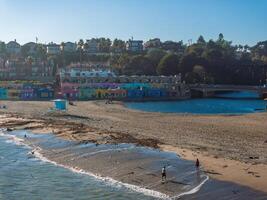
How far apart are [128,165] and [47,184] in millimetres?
4927

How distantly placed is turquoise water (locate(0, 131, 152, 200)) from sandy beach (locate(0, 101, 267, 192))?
5277 millimetres

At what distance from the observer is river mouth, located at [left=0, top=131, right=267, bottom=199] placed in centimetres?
2317

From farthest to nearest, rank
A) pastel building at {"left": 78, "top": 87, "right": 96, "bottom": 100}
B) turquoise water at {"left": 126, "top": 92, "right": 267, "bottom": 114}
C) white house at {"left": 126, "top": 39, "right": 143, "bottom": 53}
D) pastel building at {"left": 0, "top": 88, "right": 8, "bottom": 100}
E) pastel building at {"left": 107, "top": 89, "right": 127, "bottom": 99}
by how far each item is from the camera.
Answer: white house at {"left": 126, "top": 39, "right": 143, "bottom": 53} < pastel building at {"left": 107, "top": 89, "right": 127, "bottom": 99} < pastel building at {"left": 78, "top": 87, "right": 96, "bottom": 100} < pastel building at {"left": 0, "top": 88, "right": 8, "bottom": 100} < turquoise water at {"left": 126, "top": 92, "right": 267, "bottom": 114}

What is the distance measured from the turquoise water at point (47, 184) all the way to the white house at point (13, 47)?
158949 mm

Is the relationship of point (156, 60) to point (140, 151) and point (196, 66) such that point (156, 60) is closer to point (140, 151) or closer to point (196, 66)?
point (196, 66)

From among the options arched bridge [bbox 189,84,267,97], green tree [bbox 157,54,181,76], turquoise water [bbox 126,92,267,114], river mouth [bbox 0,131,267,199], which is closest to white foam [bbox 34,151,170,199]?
river mouth [bbox 0,131,267,199]

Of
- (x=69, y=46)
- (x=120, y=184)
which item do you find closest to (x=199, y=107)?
(x=120, y=184)

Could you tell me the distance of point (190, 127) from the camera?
45312mm

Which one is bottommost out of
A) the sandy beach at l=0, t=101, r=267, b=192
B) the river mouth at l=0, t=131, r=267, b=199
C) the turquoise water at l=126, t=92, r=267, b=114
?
the turquoise water at l=126, t=92, r=267, b=114

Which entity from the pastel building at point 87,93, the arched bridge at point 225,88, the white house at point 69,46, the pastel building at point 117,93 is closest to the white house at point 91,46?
the white house at point 69,46

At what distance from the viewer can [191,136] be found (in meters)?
38.5

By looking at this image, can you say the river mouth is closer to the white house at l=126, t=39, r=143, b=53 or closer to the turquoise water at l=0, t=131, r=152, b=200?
the turquoise water at l=0, t=131, r=152, b=200

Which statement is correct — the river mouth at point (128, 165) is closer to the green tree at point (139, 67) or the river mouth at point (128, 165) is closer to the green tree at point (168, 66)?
the green tree at point (168, 66)

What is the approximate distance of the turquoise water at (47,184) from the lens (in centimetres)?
2283
